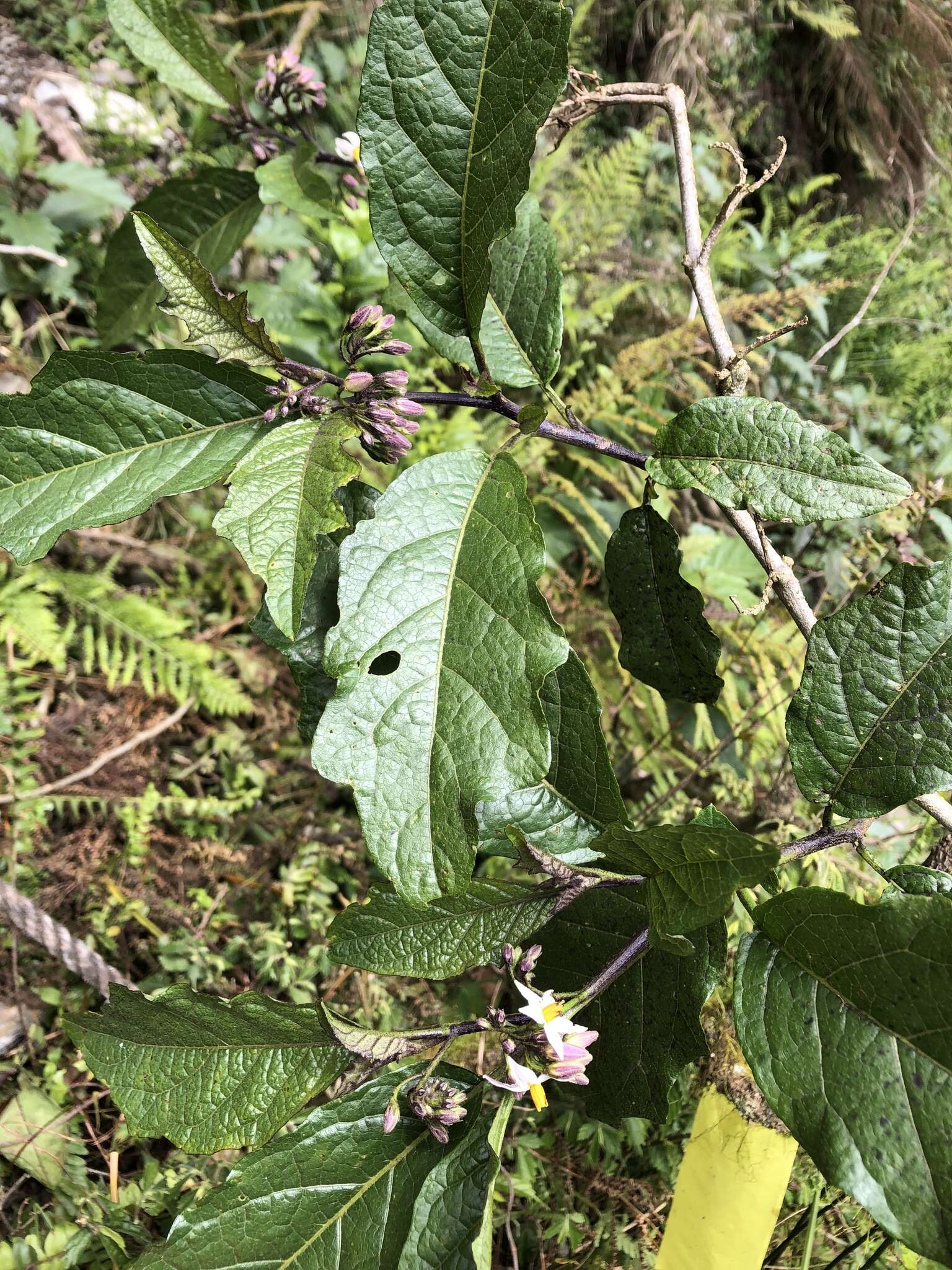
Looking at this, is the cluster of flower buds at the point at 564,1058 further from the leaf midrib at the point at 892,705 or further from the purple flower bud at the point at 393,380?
the purple flower bud at the point at 393,380

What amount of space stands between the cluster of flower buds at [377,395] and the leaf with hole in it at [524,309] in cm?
10

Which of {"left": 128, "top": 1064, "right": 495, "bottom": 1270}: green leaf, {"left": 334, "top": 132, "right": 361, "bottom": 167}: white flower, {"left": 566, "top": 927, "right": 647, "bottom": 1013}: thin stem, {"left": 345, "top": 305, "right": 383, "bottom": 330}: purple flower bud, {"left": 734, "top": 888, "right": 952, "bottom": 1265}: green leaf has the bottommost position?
{"left": 128, "top": 1064, "right": 495, "bottom": 1270}: green leaf

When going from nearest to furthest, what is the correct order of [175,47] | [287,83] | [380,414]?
[380,414]
[175,47]
[287,83]

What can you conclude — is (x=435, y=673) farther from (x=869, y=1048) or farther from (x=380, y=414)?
(x=869, y=1048)

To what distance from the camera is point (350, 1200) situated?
0.69m

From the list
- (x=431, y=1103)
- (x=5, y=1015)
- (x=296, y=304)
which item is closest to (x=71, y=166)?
(x=296, y=304)

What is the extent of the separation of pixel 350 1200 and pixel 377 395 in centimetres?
68

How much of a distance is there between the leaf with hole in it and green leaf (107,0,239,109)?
57 cm

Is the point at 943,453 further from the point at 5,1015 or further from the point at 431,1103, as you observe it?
the point at 5,1015

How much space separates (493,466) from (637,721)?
126 centimetres

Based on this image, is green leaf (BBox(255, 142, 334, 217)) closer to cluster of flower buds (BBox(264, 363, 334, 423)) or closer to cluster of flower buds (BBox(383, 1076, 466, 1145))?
cluster of flower buds (BBox(264, 363, 334, 423))

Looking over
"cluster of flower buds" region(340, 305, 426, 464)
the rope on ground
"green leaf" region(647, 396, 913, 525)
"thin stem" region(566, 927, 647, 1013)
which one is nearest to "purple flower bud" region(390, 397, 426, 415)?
"cluster of flower buds" region(340, 305, 426, 464)

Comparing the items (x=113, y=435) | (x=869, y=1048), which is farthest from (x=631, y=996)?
(x=113, y=435)

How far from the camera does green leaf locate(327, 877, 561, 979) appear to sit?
70cm
